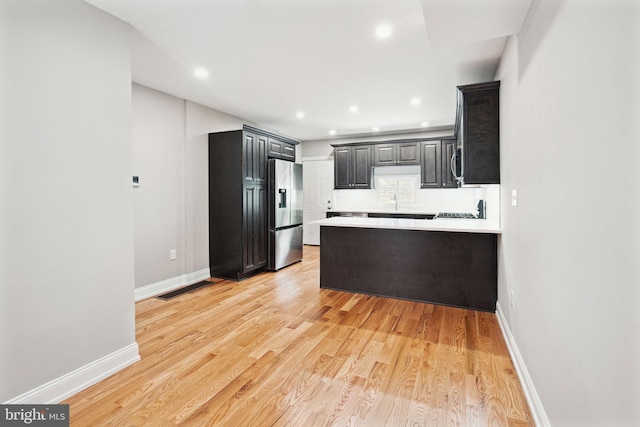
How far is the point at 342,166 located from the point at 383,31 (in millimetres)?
4399

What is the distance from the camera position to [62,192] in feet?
6.24

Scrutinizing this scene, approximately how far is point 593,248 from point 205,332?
2.74 m

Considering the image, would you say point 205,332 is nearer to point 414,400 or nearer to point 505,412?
point 414,400

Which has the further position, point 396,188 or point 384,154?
point 396,188

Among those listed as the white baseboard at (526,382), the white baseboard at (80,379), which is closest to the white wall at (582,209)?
the white baseboard at (526,382)

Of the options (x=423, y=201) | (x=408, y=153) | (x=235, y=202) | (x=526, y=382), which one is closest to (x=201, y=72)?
(x=235, y=202)

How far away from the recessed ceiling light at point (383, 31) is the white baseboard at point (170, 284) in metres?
3.69

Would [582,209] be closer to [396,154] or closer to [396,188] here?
[396,154]

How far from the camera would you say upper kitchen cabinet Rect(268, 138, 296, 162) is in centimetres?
503

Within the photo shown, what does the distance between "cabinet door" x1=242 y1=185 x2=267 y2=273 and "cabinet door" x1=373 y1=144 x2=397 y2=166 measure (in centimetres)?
271

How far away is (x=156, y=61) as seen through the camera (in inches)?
120

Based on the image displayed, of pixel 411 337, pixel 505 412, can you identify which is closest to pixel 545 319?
pixel 505 412

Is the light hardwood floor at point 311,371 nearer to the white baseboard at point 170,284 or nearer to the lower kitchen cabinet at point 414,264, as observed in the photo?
the lower kitchen cabinet at point 414,264

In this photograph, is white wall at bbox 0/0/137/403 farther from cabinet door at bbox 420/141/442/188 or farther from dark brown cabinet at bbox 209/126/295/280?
cabinet door at bbox 420/141/442/188
